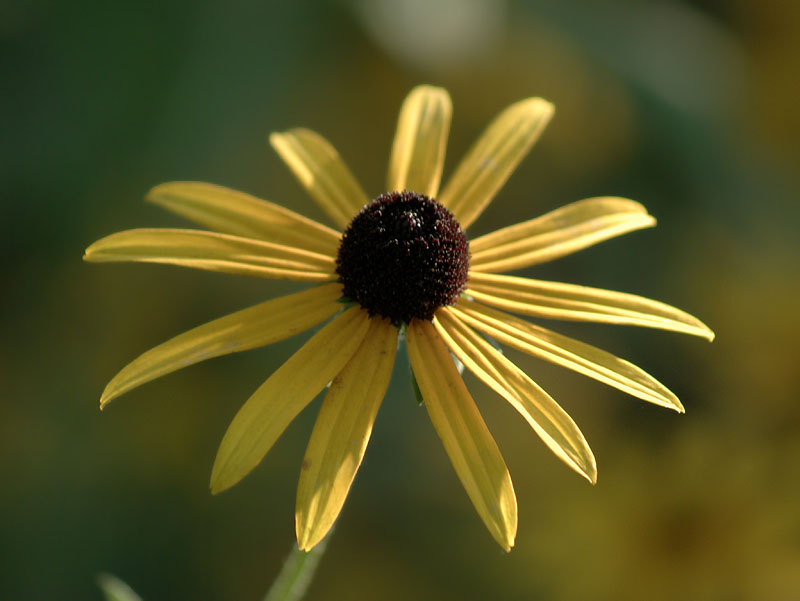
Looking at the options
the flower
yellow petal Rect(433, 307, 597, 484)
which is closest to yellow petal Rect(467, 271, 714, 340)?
the flower

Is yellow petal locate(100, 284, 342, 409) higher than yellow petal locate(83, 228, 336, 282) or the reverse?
the reverse

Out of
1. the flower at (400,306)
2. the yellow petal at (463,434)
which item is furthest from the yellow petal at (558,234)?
the yellow petal at (463,434)

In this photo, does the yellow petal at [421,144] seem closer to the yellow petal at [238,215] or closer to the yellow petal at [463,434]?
the yellow petal at [238,215]

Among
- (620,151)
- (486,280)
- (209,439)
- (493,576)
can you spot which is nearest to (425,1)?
(620,151)

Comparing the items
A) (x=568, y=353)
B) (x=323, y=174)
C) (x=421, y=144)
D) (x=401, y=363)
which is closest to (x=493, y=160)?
(x=421, y=144)

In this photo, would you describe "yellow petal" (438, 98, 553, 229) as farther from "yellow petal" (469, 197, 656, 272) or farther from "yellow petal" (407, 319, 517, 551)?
"yellow petal" (407, 319, 517, 551)

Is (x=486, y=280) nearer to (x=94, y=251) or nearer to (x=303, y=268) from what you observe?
(x=303, y=268)
